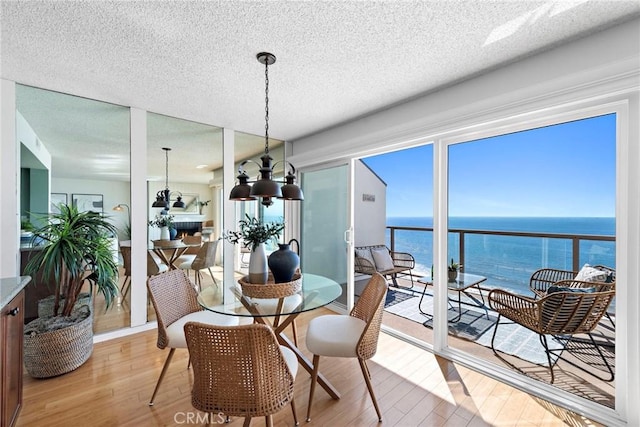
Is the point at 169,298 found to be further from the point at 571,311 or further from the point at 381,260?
the point at 381,260

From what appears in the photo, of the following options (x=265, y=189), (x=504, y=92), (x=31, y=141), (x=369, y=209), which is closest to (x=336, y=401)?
(x=265, y=189)

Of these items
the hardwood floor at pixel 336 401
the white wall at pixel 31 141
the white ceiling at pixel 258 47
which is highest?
the white ceiling at pixel 258 47

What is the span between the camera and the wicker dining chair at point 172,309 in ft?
6.24

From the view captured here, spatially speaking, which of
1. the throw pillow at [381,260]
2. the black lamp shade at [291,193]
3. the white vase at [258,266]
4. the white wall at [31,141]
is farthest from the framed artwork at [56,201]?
the throw pillow at [381,260]

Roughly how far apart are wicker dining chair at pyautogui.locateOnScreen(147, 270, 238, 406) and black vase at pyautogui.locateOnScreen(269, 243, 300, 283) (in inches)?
27.4

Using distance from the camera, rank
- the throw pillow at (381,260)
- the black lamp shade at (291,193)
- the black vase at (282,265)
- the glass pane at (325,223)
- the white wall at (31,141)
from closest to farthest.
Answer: the black lamp shade at (291,193) → the black vase at (282,265) → the white wall at (31,141) → the glass pane at (325,223) → the throw pillow at (381,260)

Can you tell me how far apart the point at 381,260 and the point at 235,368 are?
3.65 m

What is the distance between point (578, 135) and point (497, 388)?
75.3 inches

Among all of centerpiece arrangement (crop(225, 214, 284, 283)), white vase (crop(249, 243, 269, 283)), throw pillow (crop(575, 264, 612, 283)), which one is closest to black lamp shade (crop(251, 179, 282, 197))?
centerpiece arrangement (crop(225, 214, 284, 283))

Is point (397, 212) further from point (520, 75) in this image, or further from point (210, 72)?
point (210, 72)

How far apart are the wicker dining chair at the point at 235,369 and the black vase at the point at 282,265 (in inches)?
34.2

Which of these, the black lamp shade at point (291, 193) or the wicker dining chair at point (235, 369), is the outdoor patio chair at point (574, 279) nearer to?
the black lamp shade at point (291, 193)

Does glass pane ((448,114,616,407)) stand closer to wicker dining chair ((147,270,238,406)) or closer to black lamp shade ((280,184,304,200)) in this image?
black lamp shade ((280,184,304,200))

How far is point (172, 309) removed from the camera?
2.15 meters
